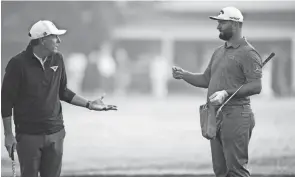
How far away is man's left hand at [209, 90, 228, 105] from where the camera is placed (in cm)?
574

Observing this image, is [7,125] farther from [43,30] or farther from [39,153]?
[43,30]

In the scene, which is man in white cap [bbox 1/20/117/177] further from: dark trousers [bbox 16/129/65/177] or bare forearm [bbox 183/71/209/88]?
bare forearm [bbox 183/71/209/88]

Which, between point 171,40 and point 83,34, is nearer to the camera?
point 83,34

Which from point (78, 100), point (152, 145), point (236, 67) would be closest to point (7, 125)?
point (78, 100)

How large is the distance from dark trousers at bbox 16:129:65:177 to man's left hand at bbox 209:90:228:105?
117 centimetres

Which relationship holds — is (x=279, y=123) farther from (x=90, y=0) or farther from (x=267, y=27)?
(x=267, y=27)

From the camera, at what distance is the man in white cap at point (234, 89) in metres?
5.92

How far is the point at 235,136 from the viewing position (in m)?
5.93

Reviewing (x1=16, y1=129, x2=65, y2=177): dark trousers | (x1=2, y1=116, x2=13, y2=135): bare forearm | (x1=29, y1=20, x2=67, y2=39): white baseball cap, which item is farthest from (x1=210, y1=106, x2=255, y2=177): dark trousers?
(x1=2, y1=116, x2=13, y2=135): bare forearm

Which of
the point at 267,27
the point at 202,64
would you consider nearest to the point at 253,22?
the point at 267,27

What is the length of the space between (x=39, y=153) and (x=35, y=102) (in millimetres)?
378

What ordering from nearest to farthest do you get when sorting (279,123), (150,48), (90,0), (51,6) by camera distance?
(279,123) < (51,6) < (90,0) < (150,48)

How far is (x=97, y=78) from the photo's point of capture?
33.5 meters

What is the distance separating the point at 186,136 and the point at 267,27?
3186 cm
